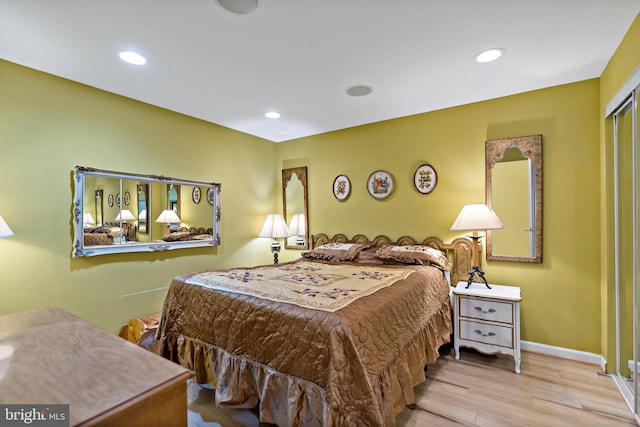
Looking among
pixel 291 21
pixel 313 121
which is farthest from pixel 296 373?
pixel 313 121

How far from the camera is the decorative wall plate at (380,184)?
3637 mm

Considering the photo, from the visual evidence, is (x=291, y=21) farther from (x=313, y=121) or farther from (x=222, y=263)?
(x=222, y=263)

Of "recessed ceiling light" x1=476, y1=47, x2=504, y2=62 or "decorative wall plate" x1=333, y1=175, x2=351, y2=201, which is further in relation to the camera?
"decorative wall plate" x1=333, y1=175, x2=351, y2=201

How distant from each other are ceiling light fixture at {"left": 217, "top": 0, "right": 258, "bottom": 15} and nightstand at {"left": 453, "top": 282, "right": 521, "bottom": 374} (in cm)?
266

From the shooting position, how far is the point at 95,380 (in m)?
0.84

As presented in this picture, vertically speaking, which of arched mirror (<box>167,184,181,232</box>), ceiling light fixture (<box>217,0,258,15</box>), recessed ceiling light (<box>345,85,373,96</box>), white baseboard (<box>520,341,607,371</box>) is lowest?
white baseboard (<box>520,341,607,371</box>)

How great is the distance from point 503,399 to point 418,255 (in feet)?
4.16

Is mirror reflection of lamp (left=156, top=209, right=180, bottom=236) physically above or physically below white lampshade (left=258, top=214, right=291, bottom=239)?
above

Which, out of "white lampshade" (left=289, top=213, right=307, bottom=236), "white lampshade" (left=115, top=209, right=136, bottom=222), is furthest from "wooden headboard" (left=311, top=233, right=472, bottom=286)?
"white lampshade" (left=115, top=209, right=136, bottom=222)

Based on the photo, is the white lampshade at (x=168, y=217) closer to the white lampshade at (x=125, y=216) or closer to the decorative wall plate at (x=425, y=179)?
the white lampshade at (x=125, y=216)

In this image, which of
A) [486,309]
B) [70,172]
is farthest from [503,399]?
[70,172]

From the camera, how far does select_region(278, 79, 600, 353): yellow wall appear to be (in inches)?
104

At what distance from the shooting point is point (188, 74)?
2477 mm

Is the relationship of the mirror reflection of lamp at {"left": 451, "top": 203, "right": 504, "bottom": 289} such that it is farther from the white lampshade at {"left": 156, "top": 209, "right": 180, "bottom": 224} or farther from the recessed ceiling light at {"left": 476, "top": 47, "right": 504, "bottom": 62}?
the white lampshade at {"left": 156, "top": 209, "right": 180, "bottom": 224}
